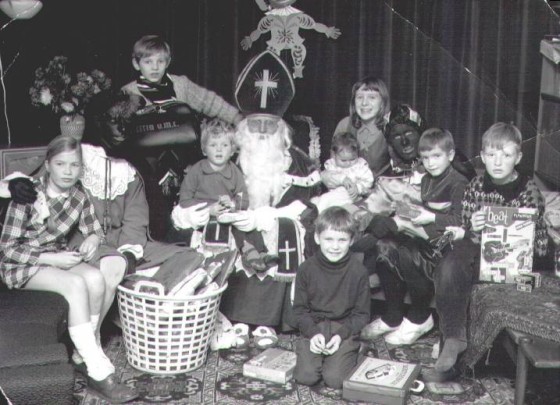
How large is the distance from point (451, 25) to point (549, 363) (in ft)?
4.11

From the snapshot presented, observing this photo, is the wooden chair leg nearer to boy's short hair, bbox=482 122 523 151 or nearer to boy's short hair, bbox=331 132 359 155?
boy's short hair, bbox=482 122 523 151

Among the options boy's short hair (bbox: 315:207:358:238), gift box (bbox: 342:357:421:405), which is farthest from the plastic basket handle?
gift box (bbox: 342:357:421:405)

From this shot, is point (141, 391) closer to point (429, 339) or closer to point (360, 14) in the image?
point (429, 339)

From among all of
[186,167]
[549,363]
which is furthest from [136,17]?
[549,363]

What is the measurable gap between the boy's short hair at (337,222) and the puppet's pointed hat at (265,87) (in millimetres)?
532

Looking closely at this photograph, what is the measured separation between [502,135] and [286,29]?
2.96ft

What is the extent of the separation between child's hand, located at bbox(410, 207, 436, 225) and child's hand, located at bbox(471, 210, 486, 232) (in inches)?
6.5

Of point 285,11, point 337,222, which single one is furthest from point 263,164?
point 285,11

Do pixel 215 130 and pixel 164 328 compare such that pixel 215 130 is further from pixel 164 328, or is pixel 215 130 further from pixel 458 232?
pixel 458 232

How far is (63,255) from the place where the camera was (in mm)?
2617

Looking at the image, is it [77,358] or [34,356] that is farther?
[77,358]

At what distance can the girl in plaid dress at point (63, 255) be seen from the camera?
2.48 m

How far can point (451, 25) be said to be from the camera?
2.69 metres

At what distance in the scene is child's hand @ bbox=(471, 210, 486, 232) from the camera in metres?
2.68
